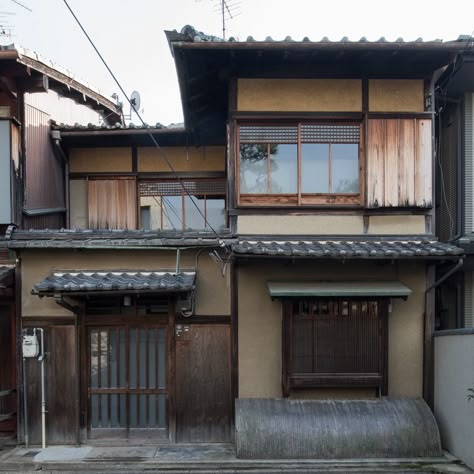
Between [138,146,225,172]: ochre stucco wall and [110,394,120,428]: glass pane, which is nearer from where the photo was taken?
[110,394,120,428]: glass pane

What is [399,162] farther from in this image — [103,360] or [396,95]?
[103,360]

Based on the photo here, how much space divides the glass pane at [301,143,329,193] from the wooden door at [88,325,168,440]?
169 inches

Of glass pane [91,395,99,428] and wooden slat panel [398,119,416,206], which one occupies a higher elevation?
wooden slat panel [398,119,416,206]

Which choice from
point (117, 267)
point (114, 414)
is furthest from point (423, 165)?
point (114, 414)

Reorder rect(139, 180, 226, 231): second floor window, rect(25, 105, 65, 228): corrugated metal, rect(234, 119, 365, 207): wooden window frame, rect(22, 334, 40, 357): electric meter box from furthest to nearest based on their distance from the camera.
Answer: rect(139, 180, 226, 231): second floor window
rect(25, 105, 65, 228): corrugated metal
rect(234, 119, 365, 207): wooden window frame
rect(22, 334, 40, 357): electric meter box

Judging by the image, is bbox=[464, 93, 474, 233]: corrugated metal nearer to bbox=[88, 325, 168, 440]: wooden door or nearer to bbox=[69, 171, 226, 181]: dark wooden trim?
bbox=[69, 171, 226, 181]: dark wooden trim

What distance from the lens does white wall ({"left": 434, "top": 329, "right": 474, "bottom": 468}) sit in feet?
22.3

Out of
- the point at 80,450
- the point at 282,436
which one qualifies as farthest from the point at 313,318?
the point at 80,450

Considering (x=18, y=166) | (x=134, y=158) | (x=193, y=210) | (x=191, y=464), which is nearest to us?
(x=191, y=464)

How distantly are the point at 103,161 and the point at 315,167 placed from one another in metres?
5.93

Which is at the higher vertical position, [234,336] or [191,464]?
[234,336]

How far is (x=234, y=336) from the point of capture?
7957 millimetres

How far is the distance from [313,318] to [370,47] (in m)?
5.36

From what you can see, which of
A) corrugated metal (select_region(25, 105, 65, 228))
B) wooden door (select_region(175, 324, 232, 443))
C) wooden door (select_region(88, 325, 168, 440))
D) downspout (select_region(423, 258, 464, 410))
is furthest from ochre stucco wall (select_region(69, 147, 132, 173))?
downspout (select_region(423, 258, 464, 410))
